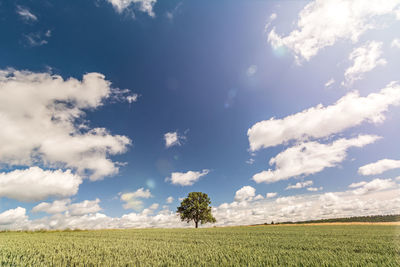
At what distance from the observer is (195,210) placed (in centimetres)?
6075

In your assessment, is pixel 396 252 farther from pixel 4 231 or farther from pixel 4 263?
pixel 4 231

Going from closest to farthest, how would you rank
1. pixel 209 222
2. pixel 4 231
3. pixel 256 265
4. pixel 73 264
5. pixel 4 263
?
pixel 256 265, pixel 73 264, pixel 4 263, pixel 4 231, pixel 209 222

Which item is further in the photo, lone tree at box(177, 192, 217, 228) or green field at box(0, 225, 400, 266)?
lone tree at box(177, 192, 217, 228)

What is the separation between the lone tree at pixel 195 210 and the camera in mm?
60062

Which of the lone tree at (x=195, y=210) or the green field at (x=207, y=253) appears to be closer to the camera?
the green field at (x=207, y=253)

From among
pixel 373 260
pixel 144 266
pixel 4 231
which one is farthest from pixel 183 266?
pixel 4 231

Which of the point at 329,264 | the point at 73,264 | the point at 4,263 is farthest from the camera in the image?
the point at 4,263

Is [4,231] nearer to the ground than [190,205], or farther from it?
nearer to the ground

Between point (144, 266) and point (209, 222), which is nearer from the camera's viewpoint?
point (144, 266)

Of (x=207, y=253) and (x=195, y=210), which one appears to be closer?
(x=207, y=253)

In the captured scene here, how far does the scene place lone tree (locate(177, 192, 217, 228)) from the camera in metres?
60.1

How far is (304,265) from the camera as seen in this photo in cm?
580

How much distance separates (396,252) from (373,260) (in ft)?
11.2

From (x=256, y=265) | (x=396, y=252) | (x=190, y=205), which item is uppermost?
(x=190, y=205)
